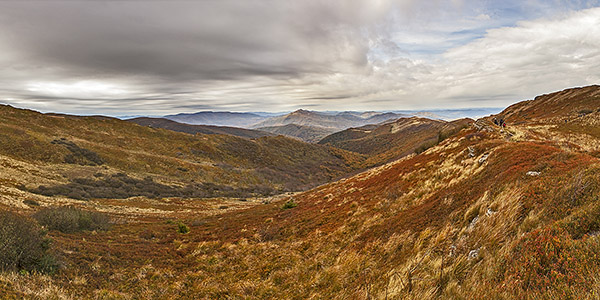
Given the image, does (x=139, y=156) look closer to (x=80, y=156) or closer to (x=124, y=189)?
(x=80, y=156)

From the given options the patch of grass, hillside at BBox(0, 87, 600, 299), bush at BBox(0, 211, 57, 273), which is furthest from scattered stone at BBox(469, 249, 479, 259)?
the patch of grass

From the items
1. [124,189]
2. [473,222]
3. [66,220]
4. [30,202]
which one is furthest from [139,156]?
[473,222]

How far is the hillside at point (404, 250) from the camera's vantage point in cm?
464

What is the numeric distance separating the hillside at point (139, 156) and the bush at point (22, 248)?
29.1 meters

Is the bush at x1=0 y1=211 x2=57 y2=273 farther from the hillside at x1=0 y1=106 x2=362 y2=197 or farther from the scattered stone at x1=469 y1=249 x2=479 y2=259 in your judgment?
the hillside at x1=0 y1=106 x2=362 y2=197

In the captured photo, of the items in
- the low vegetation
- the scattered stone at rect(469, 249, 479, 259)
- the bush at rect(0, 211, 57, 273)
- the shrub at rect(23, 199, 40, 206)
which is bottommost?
the low vegetation

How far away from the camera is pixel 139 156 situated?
66.2 meters

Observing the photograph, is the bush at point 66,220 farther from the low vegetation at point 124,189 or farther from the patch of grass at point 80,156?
the patch of grass at point 80,156

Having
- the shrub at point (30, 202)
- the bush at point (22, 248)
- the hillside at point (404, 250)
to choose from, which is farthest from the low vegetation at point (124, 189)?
the bush at point (22, 248)

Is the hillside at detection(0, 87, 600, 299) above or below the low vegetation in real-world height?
above

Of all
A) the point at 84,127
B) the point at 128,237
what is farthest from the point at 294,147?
the point at 128,237

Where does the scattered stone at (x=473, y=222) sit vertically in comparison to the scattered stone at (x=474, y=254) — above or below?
above

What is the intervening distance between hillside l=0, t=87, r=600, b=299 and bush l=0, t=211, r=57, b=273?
65 cm

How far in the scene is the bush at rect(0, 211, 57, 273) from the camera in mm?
7750
